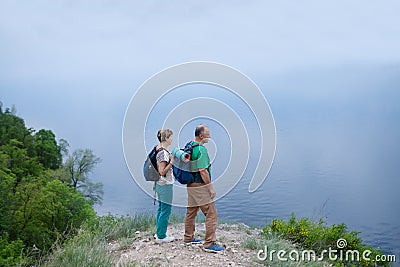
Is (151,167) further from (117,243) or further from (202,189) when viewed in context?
(117,243)

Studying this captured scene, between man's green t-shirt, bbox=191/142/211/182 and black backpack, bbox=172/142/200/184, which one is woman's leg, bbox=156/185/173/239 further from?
man's green t-shirt, bbox=191/142/211/182

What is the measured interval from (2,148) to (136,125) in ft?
97.8

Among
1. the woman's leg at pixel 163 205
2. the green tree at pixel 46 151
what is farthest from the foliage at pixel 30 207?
the woman's leg at pixel 163 205

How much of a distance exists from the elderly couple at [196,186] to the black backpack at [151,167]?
0.07 m

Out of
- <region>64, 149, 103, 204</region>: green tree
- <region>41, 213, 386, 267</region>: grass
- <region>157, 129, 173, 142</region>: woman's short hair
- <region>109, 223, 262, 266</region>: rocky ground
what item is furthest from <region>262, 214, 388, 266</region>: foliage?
<region>64, 149, 103, 204</region>: green tree

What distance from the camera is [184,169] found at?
18.3ft

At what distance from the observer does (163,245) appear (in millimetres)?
6148

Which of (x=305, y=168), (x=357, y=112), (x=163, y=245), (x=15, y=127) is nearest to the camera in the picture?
(x=163, y=245)

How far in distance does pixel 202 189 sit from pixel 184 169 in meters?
0.38

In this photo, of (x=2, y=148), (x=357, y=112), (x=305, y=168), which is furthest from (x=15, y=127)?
(x=357, y=112)

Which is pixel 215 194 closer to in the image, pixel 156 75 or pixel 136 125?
pixel 136 125

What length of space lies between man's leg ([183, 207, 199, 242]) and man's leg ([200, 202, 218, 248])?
0.16 meters

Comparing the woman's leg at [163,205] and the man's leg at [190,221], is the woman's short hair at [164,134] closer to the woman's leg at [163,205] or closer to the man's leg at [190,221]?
the woman's leg at [163,205]

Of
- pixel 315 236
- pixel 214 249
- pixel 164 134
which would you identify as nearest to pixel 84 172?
pixel 315 236
